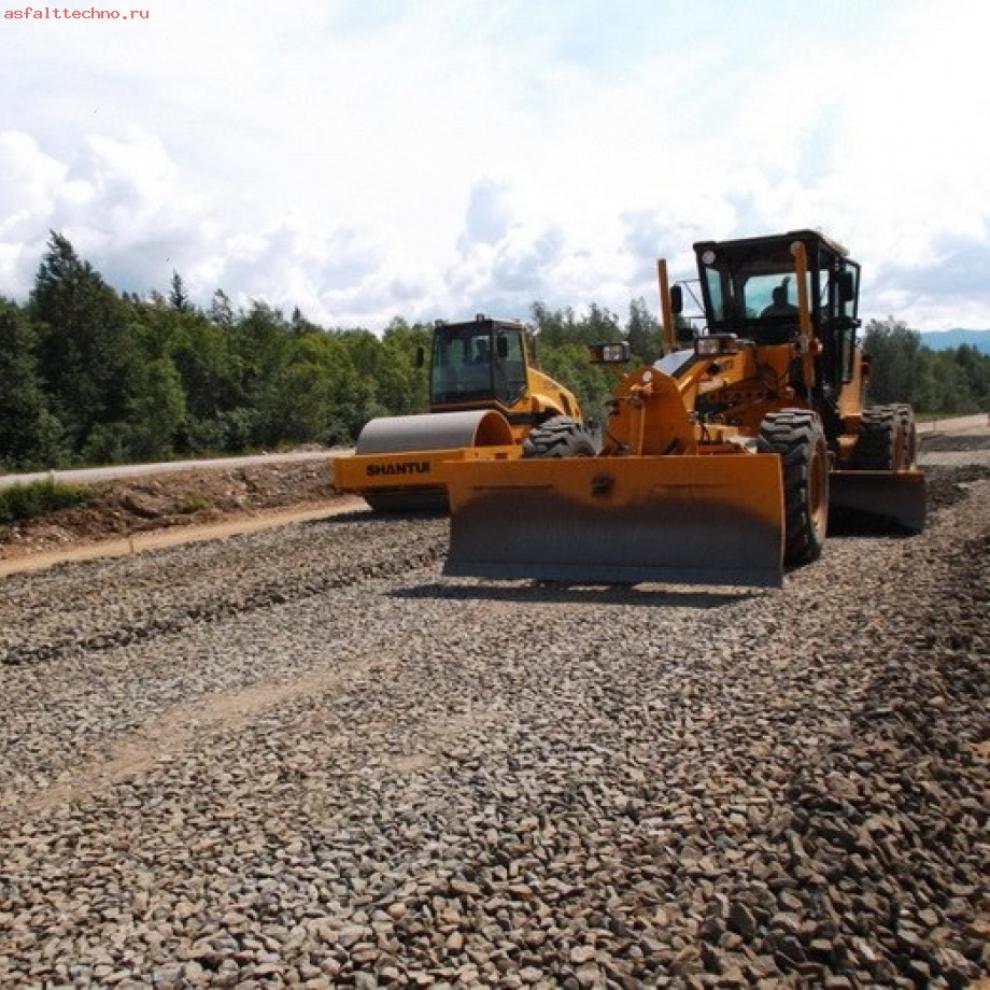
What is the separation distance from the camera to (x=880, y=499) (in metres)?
10.7

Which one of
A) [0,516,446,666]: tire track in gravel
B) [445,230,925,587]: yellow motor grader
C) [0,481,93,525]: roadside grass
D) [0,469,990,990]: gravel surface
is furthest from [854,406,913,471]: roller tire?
[0,481,93,525]: roadside grass

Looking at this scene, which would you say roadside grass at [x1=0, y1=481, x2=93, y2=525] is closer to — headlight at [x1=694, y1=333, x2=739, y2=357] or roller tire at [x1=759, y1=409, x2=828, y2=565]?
headlight at [x1=694, y1=333, x2=739, y2=357]

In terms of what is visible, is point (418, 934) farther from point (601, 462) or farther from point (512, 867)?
point (601, 462)

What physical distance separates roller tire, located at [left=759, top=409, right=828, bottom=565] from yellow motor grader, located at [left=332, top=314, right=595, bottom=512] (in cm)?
464

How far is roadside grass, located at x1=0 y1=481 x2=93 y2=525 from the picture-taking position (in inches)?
651

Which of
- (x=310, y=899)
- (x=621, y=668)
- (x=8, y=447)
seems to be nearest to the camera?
(x=310, y=899)

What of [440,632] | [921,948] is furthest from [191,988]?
[440,632]

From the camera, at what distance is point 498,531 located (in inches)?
353

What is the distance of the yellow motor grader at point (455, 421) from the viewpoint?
14.6m

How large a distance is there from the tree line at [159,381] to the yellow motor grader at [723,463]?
59.2 ft

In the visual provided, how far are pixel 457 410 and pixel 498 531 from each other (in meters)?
7.84

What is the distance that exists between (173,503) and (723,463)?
42.8 ft

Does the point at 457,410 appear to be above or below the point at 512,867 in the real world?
above

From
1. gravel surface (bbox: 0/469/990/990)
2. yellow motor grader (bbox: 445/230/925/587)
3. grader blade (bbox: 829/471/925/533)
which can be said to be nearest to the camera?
gravel surface (bbox: 0/469/990/990)
